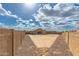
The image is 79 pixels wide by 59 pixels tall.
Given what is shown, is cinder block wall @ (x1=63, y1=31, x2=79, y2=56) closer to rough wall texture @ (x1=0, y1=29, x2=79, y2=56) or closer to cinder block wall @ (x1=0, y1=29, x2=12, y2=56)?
rough wall texture @ (x1=0, y1=29, x2=79, y2=56)

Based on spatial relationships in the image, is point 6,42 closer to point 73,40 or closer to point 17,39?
point 17,39

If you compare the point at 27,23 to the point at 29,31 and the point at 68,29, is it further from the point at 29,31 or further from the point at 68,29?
the point at 68,29

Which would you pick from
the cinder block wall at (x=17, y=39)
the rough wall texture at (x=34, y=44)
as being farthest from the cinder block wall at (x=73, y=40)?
the cinder block wall at (x=17, y=39)

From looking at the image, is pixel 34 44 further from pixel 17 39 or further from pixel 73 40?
pixel 73 40

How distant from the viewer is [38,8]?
285 cm

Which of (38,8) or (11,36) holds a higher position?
(38,8)

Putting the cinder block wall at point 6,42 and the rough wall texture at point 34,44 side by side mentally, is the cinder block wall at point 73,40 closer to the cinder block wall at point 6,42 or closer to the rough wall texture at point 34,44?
the rough wall texture at point 34,44

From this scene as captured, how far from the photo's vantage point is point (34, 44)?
2863 mm

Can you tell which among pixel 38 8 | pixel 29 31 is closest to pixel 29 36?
pixel 29 31

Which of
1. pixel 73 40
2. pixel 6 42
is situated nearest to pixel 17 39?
pixel 6 42

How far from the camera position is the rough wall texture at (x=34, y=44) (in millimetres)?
2855

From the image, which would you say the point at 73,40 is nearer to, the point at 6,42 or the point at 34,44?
the point at 34,44

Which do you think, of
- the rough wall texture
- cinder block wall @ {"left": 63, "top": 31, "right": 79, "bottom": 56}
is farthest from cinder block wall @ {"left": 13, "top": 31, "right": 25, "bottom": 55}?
cinder block wall @ {"left": 63, "top": 31, "right": 79, "bottom": 56}

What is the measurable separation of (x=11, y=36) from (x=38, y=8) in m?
0.29
